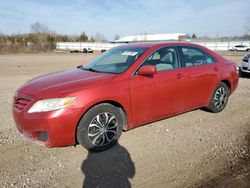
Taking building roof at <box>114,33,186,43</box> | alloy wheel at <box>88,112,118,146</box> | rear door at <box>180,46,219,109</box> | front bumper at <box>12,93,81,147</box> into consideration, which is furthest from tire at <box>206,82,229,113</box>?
building roof at <box>114,33,186,43</box>

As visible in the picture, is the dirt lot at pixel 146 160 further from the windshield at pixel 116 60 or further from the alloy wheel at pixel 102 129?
the windshield at pixel 116 60

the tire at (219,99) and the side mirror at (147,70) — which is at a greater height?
the side mirror at (147,70)

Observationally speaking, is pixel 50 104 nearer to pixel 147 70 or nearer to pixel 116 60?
pixel 147 70

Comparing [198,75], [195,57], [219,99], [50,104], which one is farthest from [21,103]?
[219,99]

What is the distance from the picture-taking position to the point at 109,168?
319 centimetres

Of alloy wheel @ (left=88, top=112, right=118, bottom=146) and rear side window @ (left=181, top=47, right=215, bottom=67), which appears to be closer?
alloy wheel @ (left=88, top=112, right=118, bottom=146)

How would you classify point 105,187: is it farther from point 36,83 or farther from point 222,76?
point 222,76

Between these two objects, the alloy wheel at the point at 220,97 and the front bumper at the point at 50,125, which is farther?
the alloy wheel at the point at 220,97

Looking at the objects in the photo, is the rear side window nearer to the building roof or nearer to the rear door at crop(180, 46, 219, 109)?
the rear door at crop(180, 46, 219, 109)

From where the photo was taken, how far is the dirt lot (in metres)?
2.91

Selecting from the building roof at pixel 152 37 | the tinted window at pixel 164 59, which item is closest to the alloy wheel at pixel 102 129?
the tinted window at pixel 164 59

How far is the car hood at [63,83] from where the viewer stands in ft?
11.0

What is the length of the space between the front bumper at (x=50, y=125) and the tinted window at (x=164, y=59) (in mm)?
1624

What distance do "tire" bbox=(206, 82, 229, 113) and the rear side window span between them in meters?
0.66
